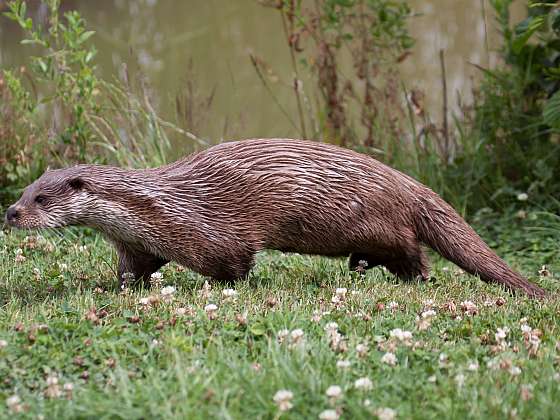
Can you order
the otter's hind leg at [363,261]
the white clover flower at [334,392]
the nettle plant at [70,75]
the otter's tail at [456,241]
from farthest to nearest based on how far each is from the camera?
the nettle plant at [70,75], the otter's hind leg at [363,261], the otter's tail at [456,241], the white clover flower at [334,392]

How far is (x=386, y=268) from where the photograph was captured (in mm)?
5602

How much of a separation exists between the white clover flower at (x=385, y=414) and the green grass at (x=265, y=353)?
0.04 metres

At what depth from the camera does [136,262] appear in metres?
5.21

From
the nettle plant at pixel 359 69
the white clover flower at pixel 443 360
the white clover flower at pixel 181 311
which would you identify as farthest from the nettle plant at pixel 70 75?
the white clover flower at pixel 443 360

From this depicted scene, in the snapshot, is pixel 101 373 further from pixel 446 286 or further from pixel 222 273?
pixel 446 286

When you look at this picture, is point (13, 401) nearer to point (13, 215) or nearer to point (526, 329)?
point (13, 215)

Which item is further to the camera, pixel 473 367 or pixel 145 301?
pixel 145 301

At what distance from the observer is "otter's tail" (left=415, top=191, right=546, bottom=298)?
17.0ft

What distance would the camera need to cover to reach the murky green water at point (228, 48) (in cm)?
1071

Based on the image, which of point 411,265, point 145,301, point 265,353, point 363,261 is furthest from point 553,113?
point 265,353

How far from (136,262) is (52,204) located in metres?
0.61

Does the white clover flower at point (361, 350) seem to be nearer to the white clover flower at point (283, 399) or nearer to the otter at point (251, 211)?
the white clover flower at point (283, 399)

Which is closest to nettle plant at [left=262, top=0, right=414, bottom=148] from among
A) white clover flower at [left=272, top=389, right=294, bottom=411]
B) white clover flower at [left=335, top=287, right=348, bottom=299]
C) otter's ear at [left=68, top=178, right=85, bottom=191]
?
otter's ear at [left=68, top=178, right=85, bottom=191]

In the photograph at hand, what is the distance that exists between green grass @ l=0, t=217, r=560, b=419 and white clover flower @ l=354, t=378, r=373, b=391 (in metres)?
0.02
